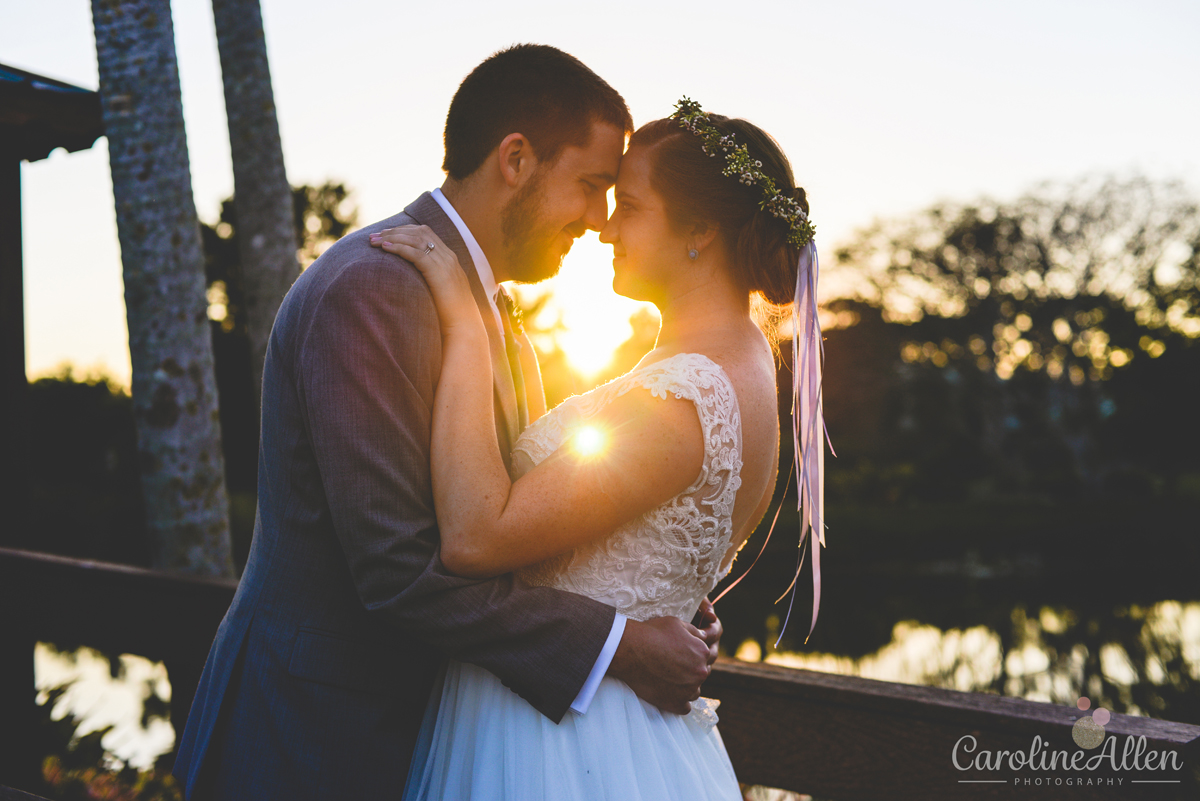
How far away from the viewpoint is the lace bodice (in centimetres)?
196

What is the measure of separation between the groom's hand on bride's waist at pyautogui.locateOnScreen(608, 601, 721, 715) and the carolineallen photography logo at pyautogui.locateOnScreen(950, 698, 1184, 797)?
830 mm

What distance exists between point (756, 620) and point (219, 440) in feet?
32.8

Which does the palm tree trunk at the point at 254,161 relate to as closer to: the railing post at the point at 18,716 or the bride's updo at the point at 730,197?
the railing post at the point at 18,716

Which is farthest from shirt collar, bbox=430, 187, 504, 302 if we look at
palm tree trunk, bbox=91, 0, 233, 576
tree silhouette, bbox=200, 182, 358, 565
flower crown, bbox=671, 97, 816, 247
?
tree silhouette, bbox=200, 182, 358, 565

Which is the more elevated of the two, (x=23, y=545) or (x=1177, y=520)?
(x=1177, y=520)

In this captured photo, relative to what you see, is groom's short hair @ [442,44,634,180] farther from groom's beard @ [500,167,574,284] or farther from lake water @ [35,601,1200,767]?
lake water @ [35,601,1200,767]

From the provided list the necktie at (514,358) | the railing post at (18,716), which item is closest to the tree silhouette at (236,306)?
the railing post at (18,716)

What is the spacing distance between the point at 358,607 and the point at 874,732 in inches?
59.5

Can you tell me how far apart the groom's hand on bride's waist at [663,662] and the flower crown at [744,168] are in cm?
111

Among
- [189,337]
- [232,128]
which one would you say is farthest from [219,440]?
[232,128]

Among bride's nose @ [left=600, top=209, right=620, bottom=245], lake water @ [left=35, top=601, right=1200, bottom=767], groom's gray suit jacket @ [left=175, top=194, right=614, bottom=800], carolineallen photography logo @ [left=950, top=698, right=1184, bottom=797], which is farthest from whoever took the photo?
lake water @ [left=35, top=601, right=1200, bottom=767]

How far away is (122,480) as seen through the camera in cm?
2028

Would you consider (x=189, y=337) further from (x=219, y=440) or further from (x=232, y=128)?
(x=232, y=128)

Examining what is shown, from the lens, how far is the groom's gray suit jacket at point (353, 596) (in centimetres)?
178
